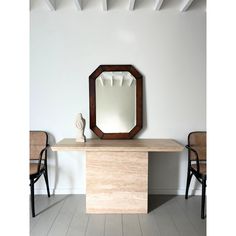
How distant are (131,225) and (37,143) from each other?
1544 millimetres

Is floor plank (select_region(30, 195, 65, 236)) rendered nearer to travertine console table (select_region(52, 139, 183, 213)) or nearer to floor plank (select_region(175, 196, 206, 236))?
travertine console table (select_region(52, 139, 183, 213))

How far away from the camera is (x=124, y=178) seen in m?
2.72

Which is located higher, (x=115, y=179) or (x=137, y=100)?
(x=137, y=100)

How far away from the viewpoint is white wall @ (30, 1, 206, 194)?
3.23m

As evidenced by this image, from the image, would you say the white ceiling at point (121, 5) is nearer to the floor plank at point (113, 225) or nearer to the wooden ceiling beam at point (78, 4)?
the wooden ceiling beam at point (78, 4)

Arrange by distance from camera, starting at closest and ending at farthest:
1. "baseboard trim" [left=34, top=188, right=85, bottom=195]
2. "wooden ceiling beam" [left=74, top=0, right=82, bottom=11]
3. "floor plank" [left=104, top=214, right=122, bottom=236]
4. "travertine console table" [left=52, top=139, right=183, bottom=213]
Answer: "floor plank" [left=104, top=214, right=122, bottom=236]
"travertine console table" [left=52, top=139, right=183, bottom=213]
"wooden ceiling beam" [left=74, top=0, right=82, bottom=11]
"baseboard trim" [left=34, top=188, right=85, bottom=195]

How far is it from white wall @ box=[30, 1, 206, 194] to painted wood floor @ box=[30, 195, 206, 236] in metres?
0.82

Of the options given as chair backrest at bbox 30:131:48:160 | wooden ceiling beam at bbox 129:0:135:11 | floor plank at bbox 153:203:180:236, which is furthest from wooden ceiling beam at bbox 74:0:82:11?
floor plank at bbox 153:203:180:236

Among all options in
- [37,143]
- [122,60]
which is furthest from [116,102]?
[37,143]

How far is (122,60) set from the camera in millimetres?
3246

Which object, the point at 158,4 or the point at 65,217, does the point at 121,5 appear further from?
the point at 65,217

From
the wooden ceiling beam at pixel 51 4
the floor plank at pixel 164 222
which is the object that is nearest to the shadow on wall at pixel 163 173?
the floor plank at pixel 164 222
